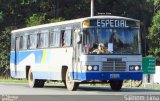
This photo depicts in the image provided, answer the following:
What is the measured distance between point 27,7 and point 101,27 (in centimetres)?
4304

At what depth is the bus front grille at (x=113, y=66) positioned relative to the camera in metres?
25.9

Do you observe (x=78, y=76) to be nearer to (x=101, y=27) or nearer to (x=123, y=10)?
(x=101, y=27)

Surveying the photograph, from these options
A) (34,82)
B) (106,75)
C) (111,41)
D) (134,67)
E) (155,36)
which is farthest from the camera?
(155,36)

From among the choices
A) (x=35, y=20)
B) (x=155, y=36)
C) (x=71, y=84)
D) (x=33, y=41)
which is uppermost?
(x=35, y=20)

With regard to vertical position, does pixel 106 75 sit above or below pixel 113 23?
below

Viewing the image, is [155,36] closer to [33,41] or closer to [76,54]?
[33,41]

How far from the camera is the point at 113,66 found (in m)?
26.0

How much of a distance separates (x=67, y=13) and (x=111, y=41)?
42.7 metres

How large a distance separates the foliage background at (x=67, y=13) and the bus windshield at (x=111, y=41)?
37373mm

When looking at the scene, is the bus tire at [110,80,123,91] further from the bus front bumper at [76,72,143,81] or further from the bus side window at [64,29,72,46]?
the bus side window at [64,29,72,46]

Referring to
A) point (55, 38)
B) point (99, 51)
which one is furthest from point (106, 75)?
point (55, 38)

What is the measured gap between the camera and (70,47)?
89.7ft

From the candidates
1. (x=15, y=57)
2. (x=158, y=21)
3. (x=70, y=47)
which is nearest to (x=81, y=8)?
(x=158, y=21)

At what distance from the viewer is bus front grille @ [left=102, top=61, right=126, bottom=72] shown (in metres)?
25.9
